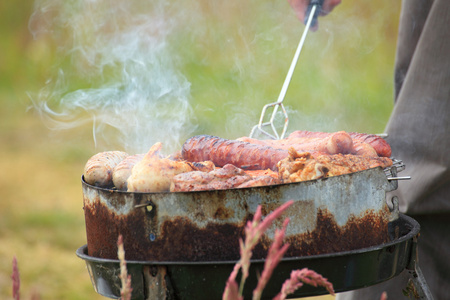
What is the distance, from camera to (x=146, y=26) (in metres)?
3.53

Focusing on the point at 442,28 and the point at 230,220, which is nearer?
the point at 230,220

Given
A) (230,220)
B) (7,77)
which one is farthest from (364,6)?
(7,77)

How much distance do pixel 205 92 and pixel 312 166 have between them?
4.14 m

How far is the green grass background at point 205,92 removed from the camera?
391cm

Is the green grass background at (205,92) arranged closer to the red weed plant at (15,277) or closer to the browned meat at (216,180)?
the browned meat at (216,180)

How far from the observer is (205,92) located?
5828mm

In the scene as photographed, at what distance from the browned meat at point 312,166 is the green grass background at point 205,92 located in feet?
4.59

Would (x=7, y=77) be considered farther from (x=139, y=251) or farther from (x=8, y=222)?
(x=139, y=251)

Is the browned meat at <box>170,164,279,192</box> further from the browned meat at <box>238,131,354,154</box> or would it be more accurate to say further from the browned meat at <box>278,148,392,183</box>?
the browned meat at <box>238,131,354,154</box>

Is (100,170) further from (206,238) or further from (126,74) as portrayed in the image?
(126,74)

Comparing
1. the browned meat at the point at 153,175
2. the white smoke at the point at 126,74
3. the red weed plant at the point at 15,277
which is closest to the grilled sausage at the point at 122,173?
the browned meat at the point at 153,175

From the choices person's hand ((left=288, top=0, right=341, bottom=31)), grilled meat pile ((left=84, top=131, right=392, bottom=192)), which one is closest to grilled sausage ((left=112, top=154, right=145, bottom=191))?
grilled meat pile ((left=84, top=131, right=392, bottom=192))

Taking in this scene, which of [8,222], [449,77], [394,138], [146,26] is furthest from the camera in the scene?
[8,222]

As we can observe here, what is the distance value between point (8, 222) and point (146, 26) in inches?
172
